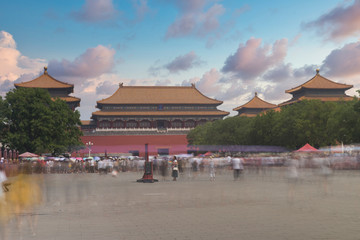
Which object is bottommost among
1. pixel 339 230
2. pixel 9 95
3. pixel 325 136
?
pixel 339 230

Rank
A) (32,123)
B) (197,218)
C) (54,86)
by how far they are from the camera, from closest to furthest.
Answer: (197,218) < (32,123) < (54,86)

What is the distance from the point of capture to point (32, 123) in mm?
49281

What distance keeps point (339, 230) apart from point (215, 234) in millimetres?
2584

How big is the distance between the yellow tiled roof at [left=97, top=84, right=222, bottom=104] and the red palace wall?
7.29m

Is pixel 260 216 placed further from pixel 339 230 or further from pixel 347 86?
pixel 347 86

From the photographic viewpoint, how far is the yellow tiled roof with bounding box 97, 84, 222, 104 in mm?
89625

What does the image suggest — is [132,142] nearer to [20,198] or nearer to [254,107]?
[254,107]

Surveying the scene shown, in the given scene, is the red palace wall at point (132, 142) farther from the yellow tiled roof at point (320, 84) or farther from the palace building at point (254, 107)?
the yellow tiled roof at point (320, 84)

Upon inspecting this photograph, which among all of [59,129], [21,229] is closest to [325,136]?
[59,129]

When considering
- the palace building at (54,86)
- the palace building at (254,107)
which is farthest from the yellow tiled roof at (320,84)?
the palace building at (54,86)

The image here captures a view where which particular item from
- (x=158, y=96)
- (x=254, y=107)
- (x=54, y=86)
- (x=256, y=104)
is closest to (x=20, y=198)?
(x=54, y=86)

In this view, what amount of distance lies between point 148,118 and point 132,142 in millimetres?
5928

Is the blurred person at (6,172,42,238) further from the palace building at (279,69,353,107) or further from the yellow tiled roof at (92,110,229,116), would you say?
the yellow tiled roof at (92,110,229,116)

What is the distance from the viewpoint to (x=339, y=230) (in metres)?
9.49
